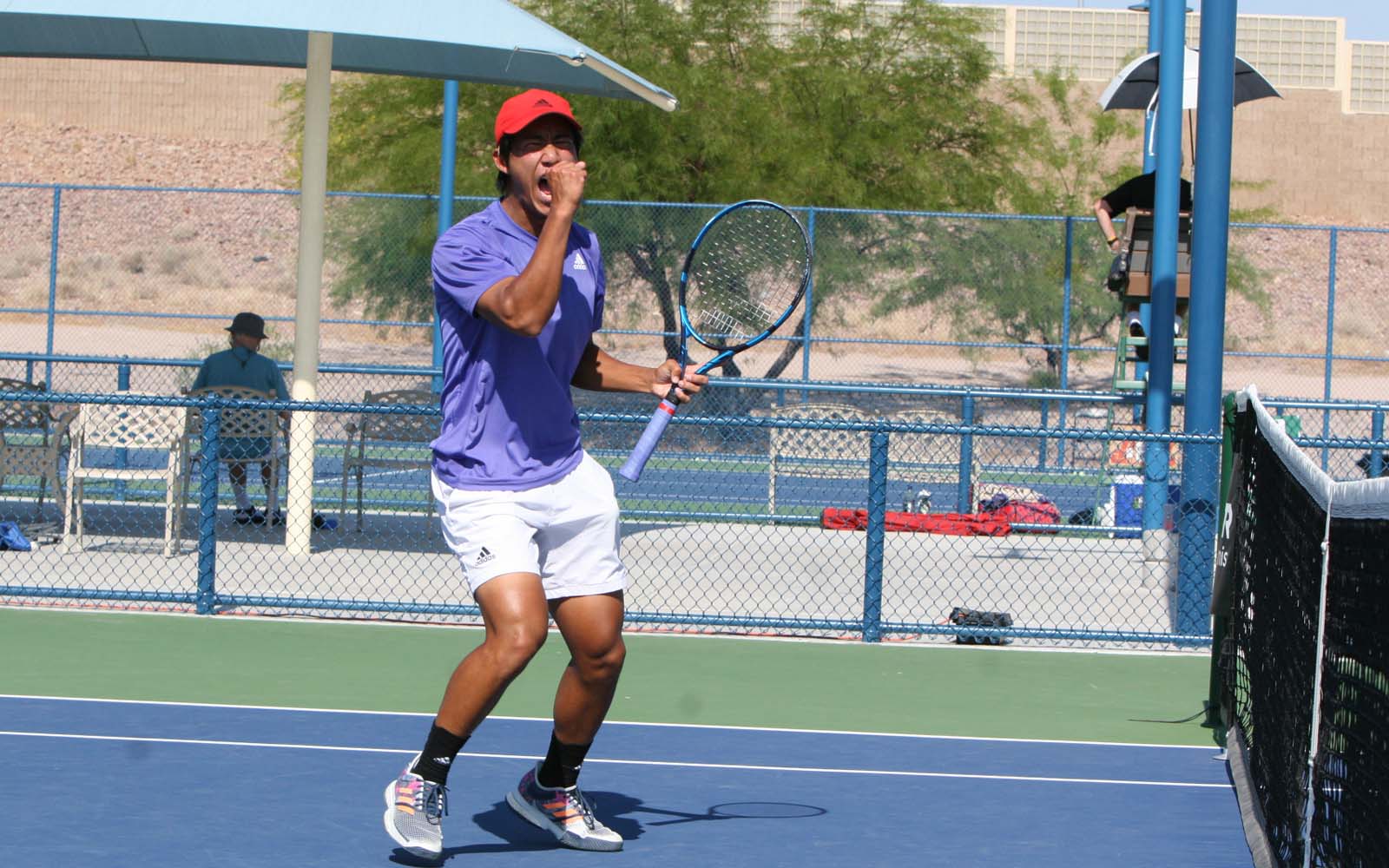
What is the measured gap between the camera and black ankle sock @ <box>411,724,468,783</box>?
494 centimetres

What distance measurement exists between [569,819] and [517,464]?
1.06m

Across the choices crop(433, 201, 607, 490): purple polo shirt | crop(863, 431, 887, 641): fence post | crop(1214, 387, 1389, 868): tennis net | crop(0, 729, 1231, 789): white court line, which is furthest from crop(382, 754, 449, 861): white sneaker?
crop(863, 431, 887, 641): fence post

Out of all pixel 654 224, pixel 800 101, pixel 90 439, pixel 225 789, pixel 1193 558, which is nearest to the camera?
pixel 225 789

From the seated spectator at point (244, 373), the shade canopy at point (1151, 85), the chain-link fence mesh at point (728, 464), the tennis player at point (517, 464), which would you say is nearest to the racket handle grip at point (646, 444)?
the tennis player at point (517, 464)

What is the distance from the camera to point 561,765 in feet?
17.2

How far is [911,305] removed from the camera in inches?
790

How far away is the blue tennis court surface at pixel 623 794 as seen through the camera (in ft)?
17.5

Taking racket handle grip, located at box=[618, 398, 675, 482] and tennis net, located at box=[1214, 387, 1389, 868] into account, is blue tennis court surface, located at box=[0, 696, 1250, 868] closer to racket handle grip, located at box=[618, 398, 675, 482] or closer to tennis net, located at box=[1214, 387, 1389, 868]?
tennis net, located at box=[1214, 387, 1389, 868]

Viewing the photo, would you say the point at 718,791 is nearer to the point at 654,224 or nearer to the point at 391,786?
the point at 391,786

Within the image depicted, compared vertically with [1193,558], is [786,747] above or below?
below

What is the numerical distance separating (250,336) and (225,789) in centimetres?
705

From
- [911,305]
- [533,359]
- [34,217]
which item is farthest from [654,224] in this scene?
[34,217]

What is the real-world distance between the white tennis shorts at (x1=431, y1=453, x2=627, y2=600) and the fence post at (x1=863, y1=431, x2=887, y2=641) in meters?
4.22

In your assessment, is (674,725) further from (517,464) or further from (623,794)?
(517,464)
